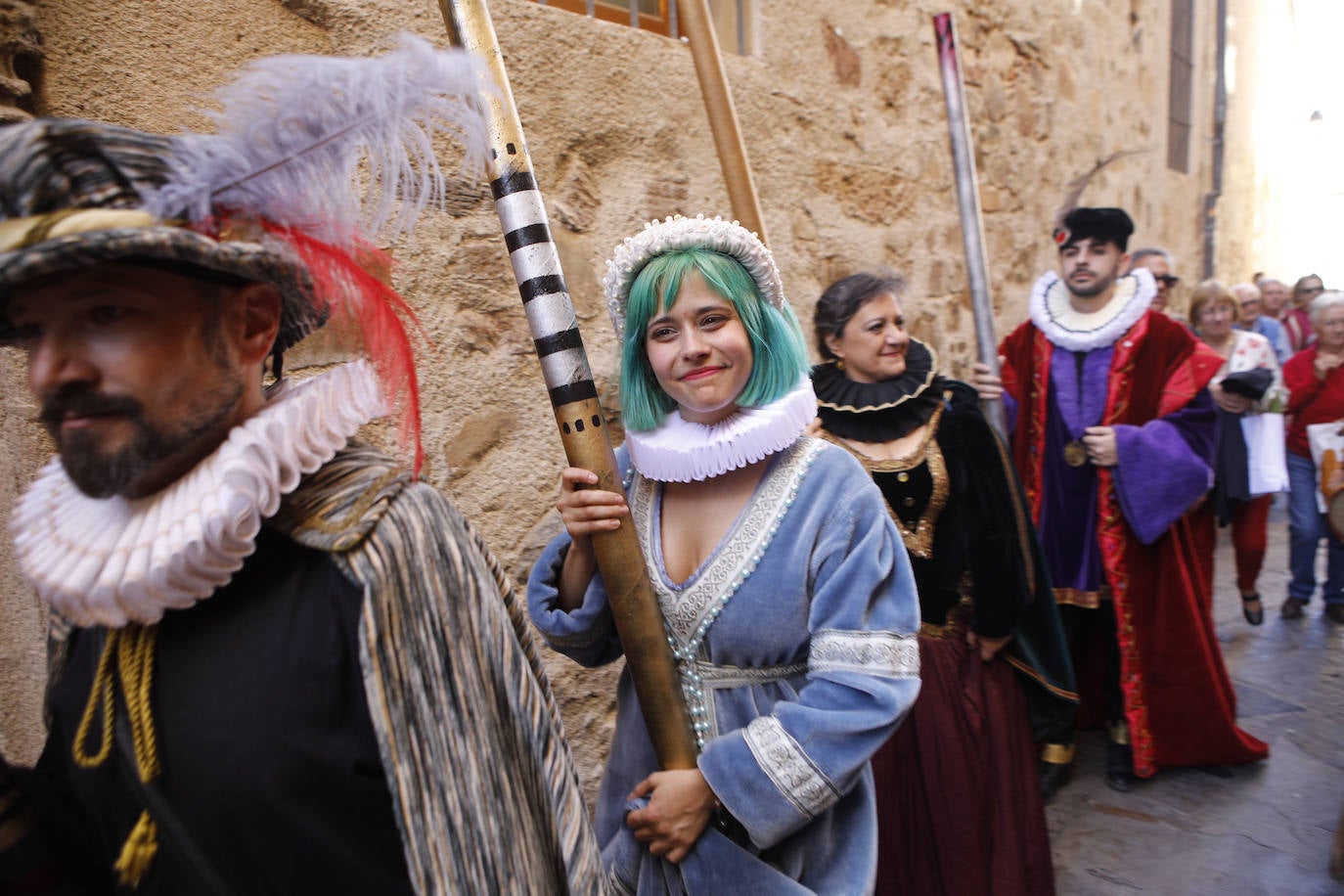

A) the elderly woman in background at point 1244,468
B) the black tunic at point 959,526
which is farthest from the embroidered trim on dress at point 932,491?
the elderly woman in background at point 1244,468

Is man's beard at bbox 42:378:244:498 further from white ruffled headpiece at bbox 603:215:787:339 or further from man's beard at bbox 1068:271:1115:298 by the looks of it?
man's beard at bbox 1068:271:1115:298

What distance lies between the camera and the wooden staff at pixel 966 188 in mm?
2760

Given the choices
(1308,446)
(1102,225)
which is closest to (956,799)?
(1102,225)

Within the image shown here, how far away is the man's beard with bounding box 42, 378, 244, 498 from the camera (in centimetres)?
95

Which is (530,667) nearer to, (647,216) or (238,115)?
(238,115)

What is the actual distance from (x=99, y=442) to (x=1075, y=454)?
348cm

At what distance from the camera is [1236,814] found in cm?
312

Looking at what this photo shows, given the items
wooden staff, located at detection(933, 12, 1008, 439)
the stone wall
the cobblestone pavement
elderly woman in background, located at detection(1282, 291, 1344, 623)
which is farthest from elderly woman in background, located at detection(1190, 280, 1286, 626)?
wooden staff, located at detection(933, 12, 1008, 439)

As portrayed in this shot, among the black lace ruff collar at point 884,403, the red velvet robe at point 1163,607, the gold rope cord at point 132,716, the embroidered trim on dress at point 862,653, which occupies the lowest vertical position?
the red velvet robe at point 1163,607

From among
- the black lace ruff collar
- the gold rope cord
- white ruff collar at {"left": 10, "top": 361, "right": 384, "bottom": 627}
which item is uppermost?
white ruff collar at {"left": 10, "top": 361, "right": 384, "bottom": 627}

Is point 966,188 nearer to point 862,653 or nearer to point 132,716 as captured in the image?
point 862,653

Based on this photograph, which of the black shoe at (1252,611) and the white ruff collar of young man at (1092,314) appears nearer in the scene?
the white ruff collar of young man at (1092,314)

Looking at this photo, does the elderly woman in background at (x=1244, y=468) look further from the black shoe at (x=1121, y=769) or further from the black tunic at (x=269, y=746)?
the black tunic at (x=269, y=746)

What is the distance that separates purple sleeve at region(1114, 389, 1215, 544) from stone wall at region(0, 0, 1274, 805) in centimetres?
140
